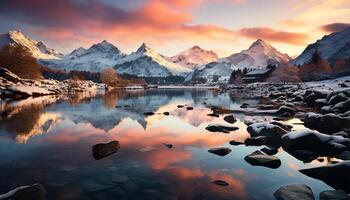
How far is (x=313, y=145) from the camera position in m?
16.0

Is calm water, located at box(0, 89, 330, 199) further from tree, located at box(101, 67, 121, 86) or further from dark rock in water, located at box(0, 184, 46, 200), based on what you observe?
tree, located at box(101, 67, 121, 86)

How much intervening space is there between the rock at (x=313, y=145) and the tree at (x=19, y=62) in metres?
108

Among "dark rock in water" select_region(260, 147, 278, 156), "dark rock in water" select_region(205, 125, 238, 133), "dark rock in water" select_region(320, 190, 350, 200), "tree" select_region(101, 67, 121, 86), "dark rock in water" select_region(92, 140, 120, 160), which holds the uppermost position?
"tree" select_region(101, 67, 121, 86)

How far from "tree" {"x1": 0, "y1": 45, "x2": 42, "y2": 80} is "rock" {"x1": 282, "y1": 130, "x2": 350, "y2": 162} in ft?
353

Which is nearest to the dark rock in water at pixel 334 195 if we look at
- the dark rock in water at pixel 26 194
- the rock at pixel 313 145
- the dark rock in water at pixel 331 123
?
the rock at pixel 313 145

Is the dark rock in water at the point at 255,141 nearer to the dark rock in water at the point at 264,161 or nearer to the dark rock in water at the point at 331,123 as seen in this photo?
the dark rock in water at the point at 264,161

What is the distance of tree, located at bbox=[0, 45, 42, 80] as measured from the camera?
10023 cm

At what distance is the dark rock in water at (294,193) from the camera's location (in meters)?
9.62

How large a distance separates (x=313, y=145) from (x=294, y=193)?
7.21m

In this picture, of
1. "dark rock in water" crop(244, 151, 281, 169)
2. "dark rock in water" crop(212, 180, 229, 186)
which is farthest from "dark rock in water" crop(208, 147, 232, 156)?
"dark rock in water" crop(212, 180, 229, 186)

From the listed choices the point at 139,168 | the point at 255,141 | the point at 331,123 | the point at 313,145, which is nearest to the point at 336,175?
the point at 313,145

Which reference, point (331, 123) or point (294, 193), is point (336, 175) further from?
point (331, 123)

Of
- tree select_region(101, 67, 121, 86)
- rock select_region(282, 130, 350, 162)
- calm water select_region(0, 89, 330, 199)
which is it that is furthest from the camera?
tree select_region(101, 67, 121, 86)

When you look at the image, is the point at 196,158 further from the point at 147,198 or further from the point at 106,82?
the point at 106,82
